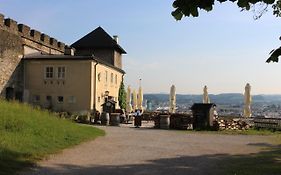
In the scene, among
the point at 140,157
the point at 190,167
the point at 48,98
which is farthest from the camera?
the point at 48,98

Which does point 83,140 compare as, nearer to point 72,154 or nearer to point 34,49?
point 72,154

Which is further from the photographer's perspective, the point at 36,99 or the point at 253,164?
the point at 36,99

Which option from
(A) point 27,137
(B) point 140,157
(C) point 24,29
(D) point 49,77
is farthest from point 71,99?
(B) point 140,157

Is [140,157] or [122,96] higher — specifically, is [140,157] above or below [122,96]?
below

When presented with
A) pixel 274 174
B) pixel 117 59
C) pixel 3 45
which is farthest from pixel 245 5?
pixel 117 59

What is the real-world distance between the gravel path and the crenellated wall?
16787mm

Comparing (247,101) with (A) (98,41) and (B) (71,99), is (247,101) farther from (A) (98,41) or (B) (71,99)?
(A) (98,41)

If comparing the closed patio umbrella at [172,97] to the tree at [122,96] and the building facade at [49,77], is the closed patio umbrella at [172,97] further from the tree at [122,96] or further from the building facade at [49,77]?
the building facade at [49,77]

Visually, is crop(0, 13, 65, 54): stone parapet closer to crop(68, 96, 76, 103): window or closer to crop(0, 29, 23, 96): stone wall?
crop(0, 29, 23, 96): stone wall

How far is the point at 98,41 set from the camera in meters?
48.0

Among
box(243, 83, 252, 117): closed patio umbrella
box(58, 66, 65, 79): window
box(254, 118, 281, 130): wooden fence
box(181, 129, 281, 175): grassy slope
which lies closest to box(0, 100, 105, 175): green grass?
box(181, 129, 281, 175): grassy slope

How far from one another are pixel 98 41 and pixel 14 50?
15.0m

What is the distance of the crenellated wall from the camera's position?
107 ft

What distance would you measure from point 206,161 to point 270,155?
2742mm
